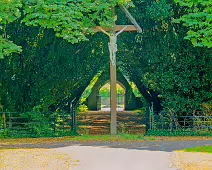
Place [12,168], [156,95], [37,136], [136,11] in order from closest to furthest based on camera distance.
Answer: [12,168] → [37,136] → [136,11] → [156,95]

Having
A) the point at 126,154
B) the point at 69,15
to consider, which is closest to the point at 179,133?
the point at 126,154

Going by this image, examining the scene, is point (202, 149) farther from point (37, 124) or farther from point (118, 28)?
point (37, 124)

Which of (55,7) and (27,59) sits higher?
(55,7)

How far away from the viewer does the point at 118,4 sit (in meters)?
18.7

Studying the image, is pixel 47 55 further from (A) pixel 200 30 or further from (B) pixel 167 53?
(A) pixel 200 30

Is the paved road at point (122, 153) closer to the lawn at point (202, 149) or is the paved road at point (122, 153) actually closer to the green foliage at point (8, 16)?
the lawn at point (202, 149)

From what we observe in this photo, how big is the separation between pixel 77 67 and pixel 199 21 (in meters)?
5.18

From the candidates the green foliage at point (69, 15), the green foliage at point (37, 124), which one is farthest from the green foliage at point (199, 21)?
the green foliage at point (37, 124)

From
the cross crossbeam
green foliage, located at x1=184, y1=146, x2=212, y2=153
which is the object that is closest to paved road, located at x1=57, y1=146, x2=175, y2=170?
green foliage, located at x1=184, y1=146, x2=212, y2=153

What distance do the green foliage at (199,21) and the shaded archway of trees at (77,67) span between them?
25.1 inches

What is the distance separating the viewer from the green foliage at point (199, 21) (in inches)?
733

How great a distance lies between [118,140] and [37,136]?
3.25 metres

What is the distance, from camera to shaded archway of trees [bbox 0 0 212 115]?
63.1 feet

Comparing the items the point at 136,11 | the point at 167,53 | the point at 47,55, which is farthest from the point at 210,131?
the point at 47,55
